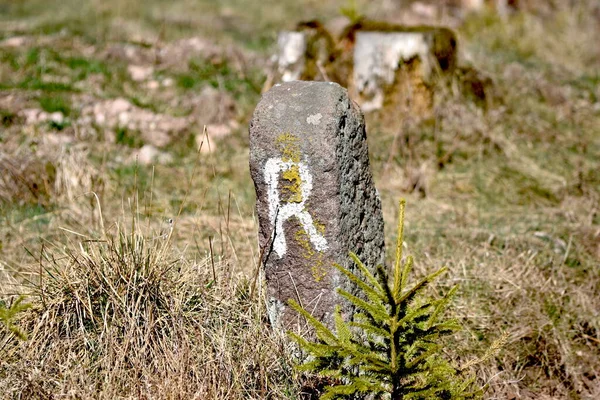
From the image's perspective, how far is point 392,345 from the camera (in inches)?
88.7

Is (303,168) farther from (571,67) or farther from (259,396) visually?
(571,67)

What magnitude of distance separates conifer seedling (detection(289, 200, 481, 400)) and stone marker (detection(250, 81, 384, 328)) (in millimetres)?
191

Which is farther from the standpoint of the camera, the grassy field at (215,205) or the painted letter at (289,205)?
the grassy field at (215,205)

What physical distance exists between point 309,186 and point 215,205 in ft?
6.05

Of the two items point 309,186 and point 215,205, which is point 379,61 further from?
point 309,186

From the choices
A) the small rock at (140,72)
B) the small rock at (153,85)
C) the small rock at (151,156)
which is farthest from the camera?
the small rock at (140,72)

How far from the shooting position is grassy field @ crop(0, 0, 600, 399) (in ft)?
8.55

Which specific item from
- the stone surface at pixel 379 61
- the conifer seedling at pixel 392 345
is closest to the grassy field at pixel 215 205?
the stone surface at pixel 379 61

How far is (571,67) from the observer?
6977mm

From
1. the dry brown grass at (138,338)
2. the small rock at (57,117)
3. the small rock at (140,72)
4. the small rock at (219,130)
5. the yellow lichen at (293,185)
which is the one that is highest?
the yellow lichen at (293,185)

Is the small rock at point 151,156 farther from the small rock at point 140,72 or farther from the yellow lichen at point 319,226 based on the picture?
the yellow lichen at point 319,226

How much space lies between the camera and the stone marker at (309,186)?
2438 mm

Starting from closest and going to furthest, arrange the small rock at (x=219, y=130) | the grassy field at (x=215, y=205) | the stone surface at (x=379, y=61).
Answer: the grassy field at (x=215, y=205)
the small rock at (x=219, y=130)
the stone surface at (x=379, y=61)

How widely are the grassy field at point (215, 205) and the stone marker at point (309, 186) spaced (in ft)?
0.84
